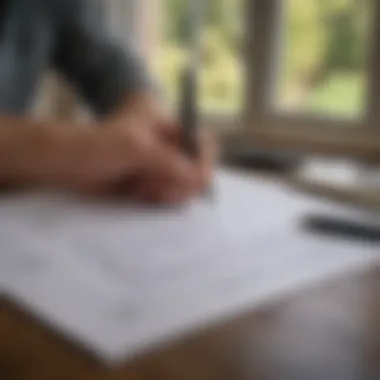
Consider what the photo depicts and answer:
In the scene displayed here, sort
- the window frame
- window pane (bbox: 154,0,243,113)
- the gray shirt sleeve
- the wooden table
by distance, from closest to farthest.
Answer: the wooden table < the gray shirt sleeve < the window frame < window pane (bbox: 154,0,243,113)

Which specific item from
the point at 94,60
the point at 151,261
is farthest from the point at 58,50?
the point at 151,261

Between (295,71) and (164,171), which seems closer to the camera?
(164,171)

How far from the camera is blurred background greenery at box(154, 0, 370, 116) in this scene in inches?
69.3

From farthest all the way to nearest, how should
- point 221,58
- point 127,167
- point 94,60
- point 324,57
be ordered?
point 221,58, point 324,57, point 94,60, point 127,167

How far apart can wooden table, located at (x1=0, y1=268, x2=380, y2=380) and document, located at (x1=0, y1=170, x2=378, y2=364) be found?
0.01 meters

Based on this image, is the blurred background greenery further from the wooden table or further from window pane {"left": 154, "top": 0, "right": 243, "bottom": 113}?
the wooden table

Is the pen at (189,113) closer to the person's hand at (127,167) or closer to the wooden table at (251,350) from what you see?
the person's hand at (127,167)

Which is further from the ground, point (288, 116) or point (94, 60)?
point (94, 60)

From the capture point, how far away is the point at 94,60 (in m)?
1.43

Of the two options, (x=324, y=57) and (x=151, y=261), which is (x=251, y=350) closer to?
(x=151, y=261)

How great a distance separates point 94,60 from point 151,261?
28.8 inches

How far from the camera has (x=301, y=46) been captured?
6.08 feet

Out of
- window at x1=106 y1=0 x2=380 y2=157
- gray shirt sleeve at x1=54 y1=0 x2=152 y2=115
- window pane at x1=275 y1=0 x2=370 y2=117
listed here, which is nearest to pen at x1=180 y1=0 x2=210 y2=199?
gray shirt sleeve at x1=54 y1=0 x2=152 y2=115

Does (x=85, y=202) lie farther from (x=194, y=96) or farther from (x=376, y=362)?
(x=376, y=362)
